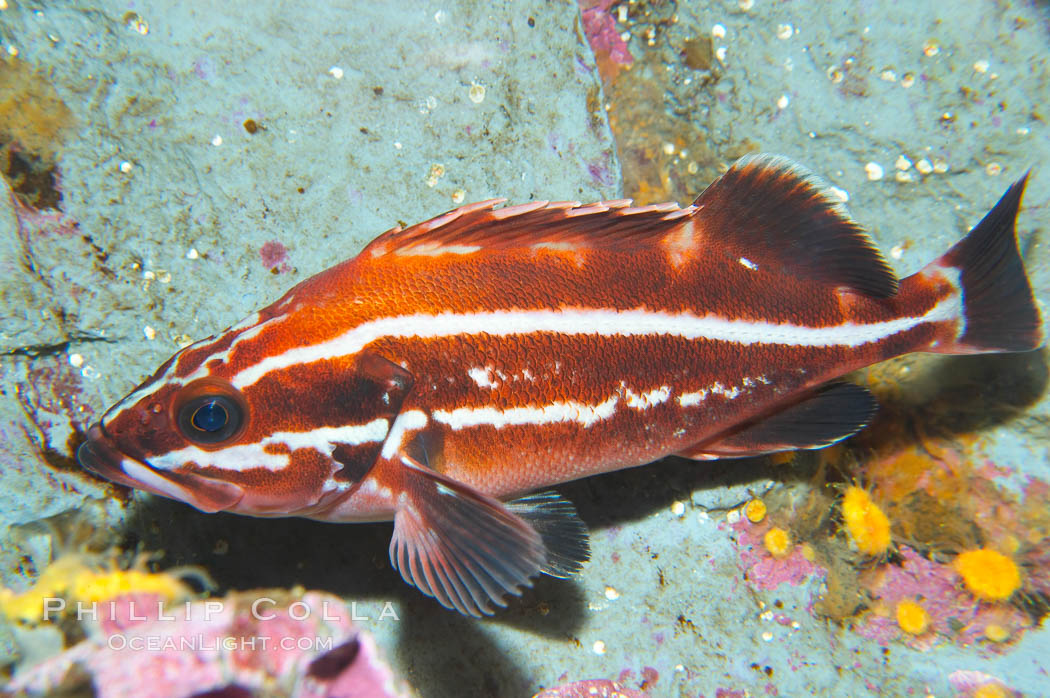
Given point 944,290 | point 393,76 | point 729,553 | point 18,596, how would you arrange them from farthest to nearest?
point 729,553 < point 393,76 < point 944,290 < point 18,596

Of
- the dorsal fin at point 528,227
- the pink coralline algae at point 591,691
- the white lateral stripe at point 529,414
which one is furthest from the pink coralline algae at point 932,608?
the dorsal fin at point 528,227

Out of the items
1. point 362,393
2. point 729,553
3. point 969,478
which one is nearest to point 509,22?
point 362,393

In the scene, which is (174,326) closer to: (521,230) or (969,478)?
(521,230)

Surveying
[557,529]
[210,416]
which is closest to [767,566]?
[557,529]

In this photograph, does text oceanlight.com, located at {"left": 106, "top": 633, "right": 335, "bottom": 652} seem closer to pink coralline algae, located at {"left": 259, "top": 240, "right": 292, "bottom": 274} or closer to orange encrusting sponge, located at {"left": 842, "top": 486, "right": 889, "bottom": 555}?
pink coralline algae, located at {"left": 259, "top": 240, "right": 292, "bottom": 274}

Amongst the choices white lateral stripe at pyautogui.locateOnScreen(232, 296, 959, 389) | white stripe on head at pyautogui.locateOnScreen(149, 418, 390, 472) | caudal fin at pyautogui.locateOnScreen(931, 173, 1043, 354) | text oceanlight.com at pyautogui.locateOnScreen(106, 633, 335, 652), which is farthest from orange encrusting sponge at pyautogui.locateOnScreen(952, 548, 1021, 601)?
text oceanlight.com at pyautogui.locateOnScreen(106, 633, 335, 652)

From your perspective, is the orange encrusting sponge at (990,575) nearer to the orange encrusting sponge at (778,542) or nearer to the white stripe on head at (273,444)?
the orange encrusting sponge at (778,542)

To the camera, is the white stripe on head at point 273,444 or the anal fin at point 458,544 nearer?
the white stripe on head at point 273,444

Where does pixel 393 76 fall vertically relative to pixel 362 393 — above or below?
above
